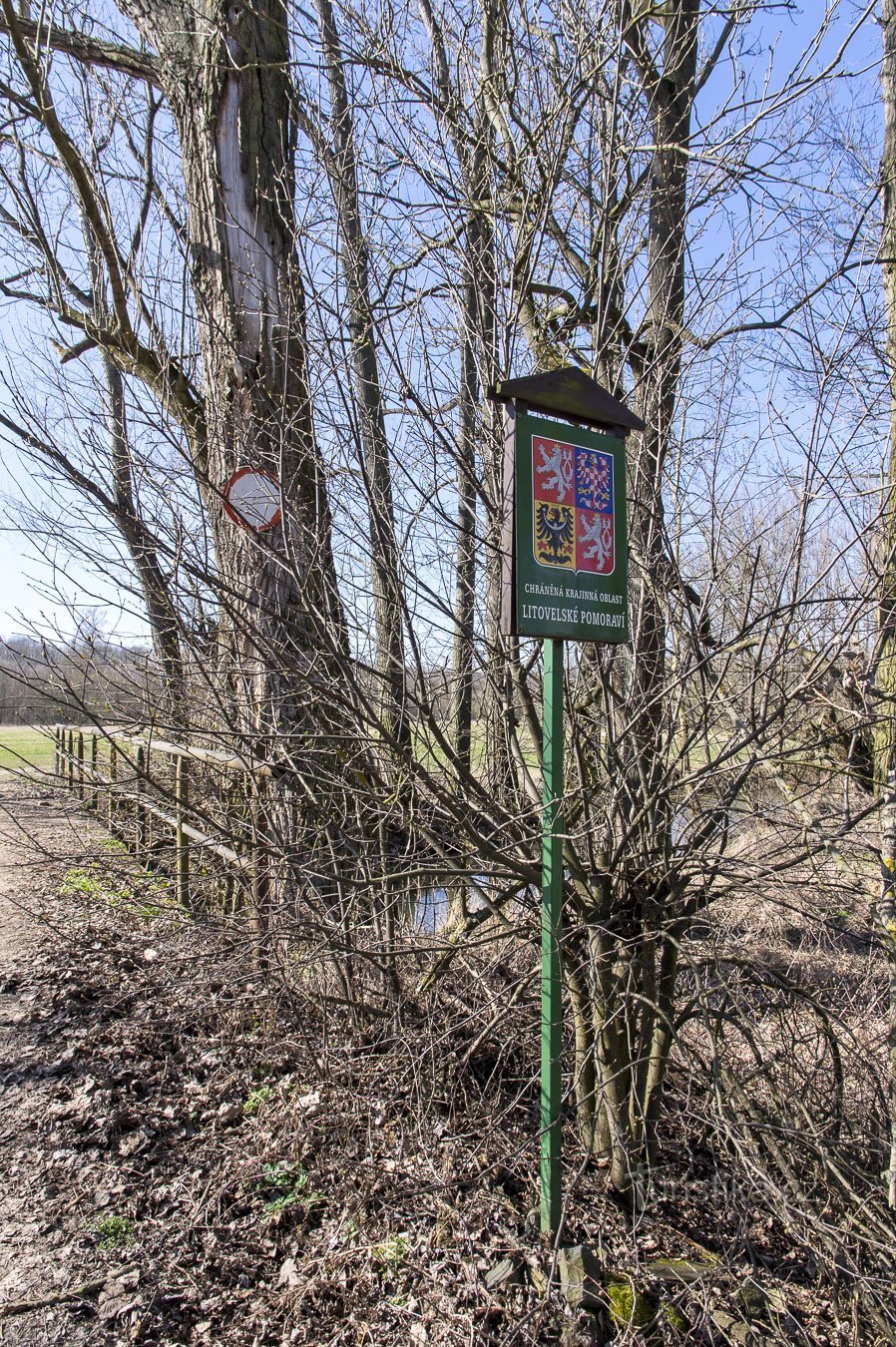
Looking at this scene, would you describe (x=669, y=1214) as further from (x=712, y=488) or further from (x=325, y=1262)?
(x=712, y=488)

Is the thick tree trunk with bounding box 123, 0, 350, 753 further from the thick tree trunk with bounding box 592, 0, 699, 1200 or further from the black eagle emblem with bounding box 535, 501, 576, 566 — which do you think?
the black eagle emblem with bounding box 535, 501, 576, 566

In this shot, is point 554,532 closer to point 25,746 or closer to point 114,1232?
point 114,1232

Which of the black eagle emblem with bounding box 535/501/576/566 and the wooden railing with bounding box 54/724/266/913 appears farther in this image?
the wooden railing with bounding box 54/724/266/913

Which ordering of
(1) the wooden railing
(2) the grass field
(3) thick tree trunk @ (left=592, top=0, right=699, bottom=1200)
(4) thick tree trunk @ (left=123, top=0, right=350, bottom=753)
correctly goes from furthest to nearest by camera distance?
(4) thick tree trunk @ (left=123, top=0, right=350, bottom=753), (2) the grass field, (1) the wooden railing, (3) thick tree trunk @ (left=592, top=0, right=699, bottom=1200)

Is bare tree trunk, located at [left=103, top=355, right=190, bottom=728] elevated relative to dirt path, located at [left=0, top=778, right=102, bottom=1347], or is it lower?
elevated

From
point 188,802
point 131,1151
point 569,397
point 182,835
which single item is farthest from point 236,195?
point 131,1151

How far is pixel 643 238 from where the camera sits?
391cm

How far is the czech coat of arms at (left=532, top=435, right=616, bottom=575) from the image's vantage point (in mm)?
2861

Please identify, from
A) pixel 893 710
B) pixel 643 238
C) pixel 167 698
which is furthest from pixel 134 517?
pixel 893 710

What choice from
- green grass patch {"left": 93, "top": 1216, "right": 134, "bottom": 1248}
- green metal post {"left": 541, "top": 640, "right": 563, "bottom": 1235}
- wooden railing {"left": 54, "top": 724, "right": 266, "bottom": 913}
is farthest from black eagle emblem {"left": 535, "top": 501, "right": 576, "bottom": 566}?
green grass patch {"left": 93, "top": 1216, "right": 134, "bottom": 1248}

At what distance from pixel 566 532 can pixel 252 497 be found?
4.98ft

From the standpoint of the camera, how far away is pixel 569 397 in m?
2.94

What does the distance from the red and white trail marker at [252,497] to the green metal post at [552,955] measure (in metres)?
1.50

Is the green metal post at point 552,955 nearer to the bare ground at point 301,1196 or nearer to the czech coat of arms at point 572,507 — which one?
Result: the bare ground at point 301,1196
